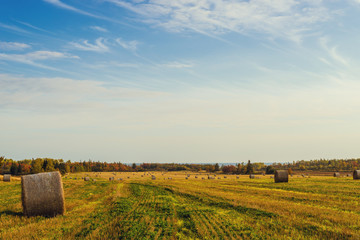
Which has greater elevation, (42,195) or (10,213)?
(42,195)

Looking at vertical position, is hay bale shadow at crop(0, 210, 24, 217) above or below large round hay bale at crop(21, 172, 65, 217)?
below

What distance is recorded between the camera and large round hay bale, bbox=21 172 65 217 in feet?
56.1

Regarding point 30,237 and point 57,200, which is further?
point 57,200

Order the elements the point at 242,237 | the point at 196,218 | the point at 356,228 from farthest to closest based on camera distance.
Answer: the point at 196,218, the point at 356,228, the point at 242,237

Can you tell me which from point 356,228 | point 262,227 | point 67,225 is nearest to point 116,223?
point 67,225

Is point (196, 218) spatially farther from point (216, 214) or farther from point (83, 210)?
point (83, 210)

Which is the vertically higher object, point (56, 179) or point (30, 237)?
point (56, 179)

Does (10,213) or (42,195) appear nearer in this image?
(42,195)

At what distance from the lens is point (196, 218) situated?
614 inches

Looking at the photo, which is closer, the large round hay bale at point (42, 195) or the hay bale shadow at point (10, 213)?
the large round hay bale at point (42, 195)

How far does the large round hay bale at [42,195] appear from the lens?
17.1 meters

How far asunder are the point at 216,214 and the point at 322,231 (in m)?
5.97

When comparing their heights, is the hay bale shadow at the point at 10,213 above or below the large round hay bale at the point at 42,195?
below

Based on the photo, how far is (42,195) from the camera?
17.5m
